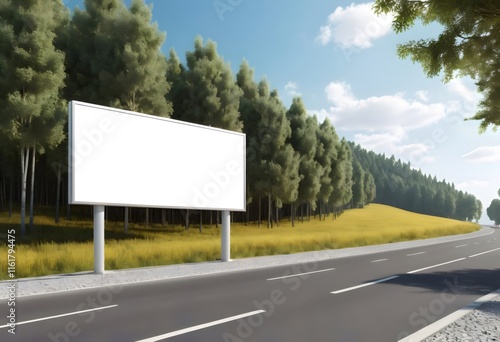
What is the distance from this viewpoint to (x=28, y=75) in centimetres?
2438

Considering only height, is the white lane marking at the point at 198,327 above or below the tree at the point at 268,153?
below

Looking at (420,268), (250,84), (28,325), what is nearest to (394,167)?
(250,84)

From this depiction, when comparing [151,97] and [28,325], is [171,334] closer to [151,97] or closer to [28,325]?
[28,325]

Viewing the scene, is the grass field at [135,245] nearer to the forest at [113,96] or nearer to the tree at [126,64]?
the forest at [113,96]

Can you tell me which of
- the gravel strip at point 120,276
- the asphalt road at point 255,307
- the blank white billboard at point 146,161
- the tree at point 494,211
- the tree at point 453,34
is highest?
the tree at point 453,34

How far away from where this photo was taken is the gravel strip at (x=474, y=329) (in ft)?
20.7

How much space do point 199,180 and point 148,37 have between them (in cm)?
1688

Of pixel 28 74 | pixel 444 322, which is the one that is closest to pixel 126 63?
pixel 28 74

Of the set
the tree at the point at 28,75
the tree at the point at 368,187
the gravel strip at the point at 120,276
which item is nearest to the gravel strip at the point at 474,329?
the gravel strip at the point at 120,276

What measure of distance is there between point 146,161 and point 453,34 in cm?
1009

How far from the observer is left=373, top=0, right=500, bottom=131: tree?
8898 millimetres

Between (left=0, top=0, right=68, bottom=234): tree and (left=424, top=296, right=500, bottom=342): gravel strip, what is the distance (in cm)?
2297

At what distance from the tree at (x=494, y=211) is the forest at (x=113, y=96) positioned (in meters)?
157

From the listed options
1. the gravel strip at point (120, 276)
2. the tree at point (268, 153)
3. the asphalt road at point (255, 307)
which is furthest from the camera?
the tree at point (268, 153)
